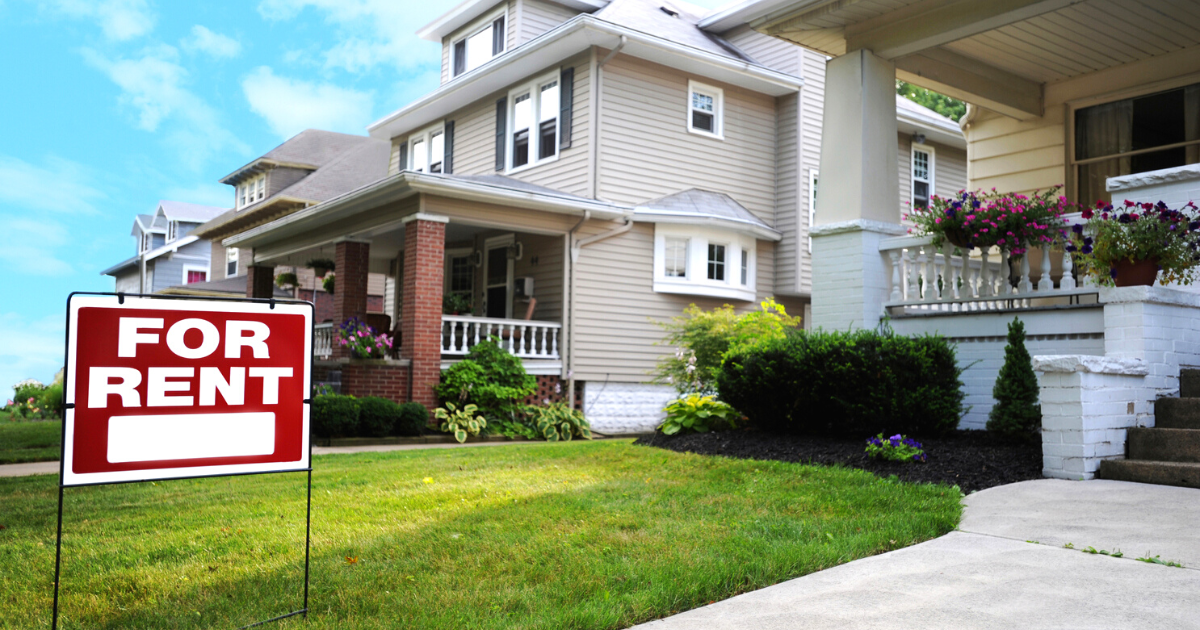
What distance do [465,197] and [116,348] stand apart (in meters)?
10.7

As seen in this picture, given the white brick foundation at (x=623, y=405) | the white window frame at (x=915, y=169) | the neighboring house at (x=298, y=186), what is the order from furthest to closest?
the neighboring house at (x=298, y=186)
the white window frame at (x=915, y=169)
the white brick foundation at (x=623, y=405)

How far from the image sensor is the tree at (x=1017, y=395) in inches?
279

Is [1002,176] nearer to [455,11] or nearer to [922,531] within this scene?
[922,531]

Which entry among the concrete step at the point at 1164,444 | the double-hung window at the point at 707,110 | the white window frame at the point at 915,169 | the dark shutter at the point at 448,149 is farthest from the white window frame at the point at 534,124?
the concrete step at the point at 1164,444

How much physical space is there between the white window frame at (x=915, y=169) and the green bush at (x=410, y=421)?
13.6m

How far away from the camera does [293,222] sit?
55.7 ft

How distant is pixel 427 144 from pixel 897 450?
17.2 m

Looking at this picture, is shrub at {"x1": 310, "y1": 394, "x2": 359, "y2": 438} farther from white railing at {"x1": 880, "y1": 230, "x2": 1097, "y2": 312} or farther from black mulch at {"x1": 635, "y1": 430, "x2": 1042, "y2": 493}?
Result: white railing at {"x1": 880, "y1": 230, "x2": 1097, "y2": 312}

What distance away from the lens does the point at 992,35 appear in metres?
9.78

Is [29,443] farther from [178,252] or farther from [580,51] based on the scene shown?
[178,252]

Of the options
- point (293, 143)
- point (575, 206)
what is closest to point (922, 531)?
point (575, 206)

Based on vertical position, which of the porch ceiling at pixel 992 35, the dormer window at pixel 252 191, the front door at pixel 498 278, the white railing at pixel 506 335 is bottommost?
the white railing at pixel 506 335

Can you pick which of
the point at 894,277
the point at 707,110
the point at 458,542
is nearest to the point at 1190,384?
the point at 894,277

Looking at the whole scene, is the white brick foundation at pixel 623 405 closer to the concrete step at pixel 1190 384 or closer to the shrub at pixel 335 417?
the shrub at pixel 335 417
